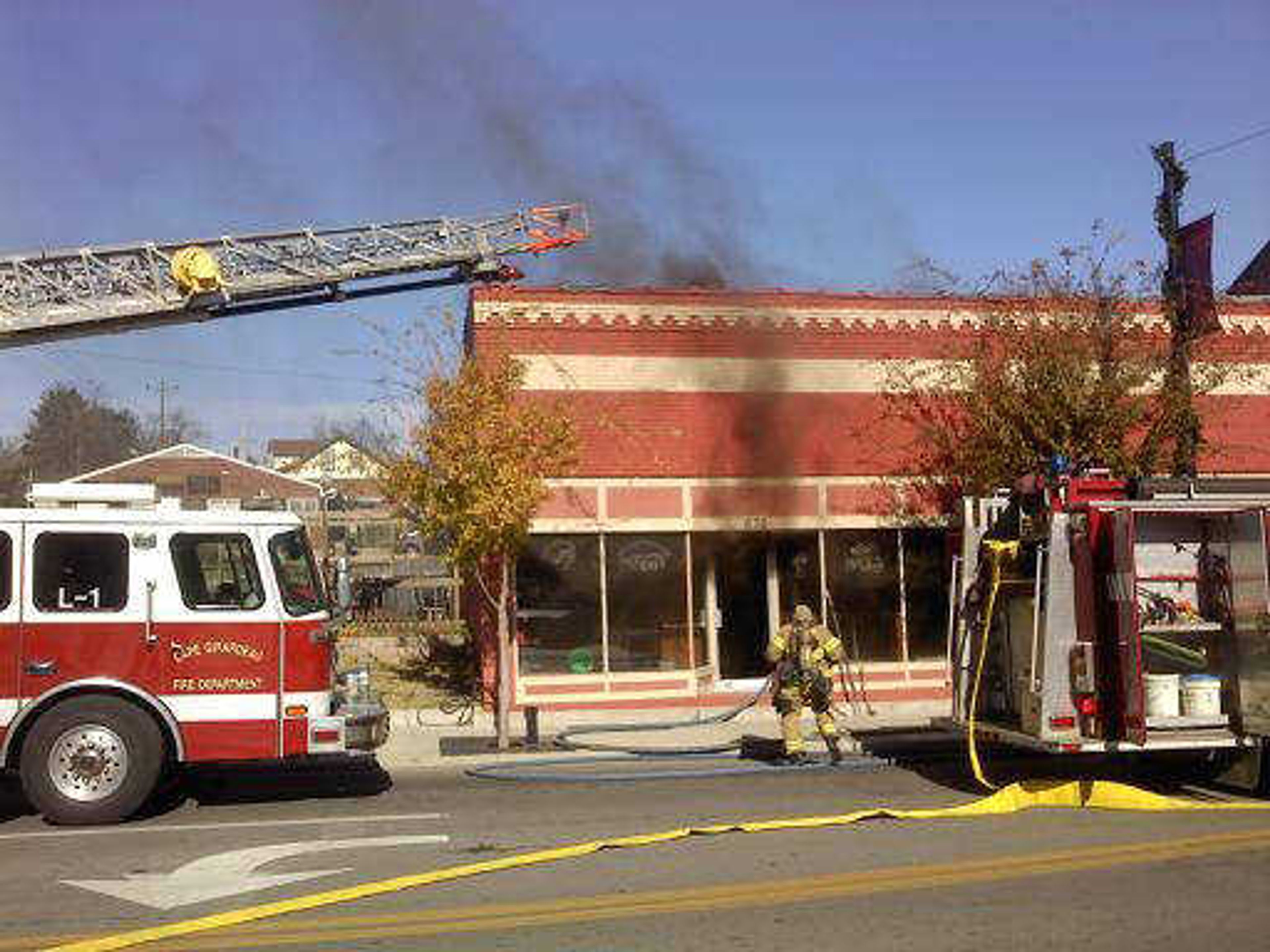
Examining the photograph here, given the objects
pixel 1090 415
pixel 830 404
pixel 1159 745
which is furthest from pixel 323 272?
pixel 1159 745

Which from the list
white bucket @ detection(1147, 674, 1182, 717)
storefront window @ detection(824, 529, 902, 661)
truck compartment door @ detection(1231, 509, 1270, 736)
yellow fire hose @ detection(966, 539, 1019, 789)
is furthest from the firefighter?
storefront window @ detection(824, 529, 902, 661)

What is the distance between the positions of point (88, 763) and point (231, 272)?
1194 centimetres

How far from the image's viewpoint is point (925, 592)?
55.2 feet

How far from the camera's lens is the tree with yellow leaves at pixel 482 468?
13.2m

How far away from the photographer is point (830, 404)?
16766 mm

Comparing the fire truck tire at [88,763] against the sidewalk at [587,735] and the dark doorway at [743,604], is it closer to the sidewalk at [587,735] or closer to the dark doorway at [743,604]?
the sidewalk at [587,735]

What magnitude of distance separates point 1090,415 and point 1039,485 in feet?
19.3

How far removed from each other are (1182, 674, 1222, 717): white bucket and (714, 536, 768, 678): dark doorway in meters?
7.44

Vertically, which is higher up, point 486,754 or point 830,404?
point 830,404

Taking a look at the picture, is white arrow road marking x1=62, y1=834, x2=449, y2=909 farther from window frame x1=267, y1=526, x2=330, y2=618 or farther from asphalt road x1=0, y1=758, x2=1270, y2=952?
window frame x1=267, y1=526, x2=330, y2=618

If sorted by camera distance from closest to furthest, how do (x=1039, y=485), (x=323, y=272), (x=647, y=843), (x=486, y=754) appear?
(x=647, y=843) < (x=1039, y=485) < (x=486, y=754) < (x=323, y=272)

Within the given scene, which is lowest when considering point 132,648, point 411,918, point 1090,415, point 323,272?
point 411,918

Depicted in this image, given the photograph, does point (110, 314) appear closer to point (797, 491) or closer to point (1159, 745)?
point (797, 491)

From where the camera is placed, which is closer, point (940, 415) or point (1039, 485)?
point (1039, 485)
